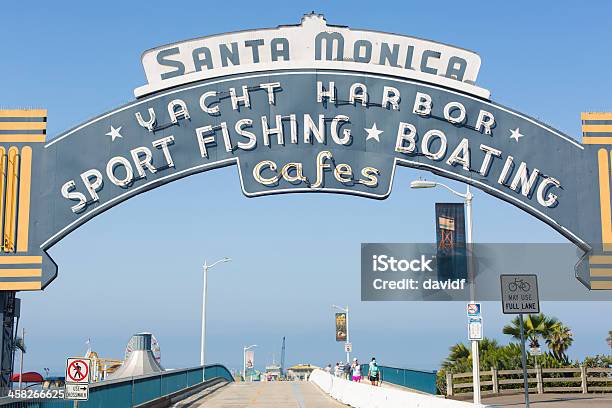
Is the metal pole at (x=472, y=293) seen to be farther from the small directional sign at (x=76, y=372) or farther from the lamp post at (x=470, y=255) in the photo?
the small directional sign at (x=76, y=372)

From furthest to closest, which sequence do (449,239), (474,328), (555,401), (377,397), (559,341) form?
(559,341) < (555,401) < (474,328) < (377,397) < (449,239)

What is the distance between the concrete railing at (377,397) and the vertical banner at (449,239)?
370 cm

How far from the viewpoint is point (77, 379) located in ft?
57.8

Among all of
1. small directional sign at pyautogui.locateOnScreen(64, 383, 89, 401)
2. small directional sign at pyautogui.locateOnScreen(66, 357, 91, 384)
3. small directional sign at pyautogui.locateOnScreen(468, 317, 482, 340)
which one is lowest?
small directional sign at pyautogui.locateOnScreen(64, 383, 89, 401)

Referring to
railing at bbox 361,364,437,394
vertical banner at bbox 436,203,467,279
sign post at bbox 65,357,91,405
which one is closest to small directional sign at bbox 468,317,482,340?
vertical banner at bbox 436,203,467,279

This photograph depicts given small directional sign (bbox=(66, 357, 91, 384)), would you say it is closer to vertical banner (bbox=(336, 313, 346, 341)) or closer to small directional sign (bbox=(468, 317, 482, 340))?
small directional sign (bbox=(468, 317, 482, 340))

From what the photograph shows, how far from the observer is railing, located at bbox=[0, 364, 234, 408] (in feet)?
55.2

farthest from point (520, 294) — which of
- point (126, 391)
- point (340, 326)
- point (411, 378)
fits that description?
point (340, 326)

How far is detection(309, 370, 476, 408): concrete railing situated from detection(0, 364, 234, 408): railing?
6822 mm

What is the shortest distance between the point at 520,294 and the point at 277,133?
296 inches

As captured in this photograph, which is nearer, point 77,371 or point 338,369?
point 77,371

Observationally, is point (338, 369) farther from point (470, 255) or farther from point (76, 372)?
point (76, 372)

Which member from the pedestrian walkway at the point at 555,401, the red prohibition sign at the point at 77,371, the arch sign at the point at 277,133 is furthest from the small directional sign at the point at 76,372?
the pedestrian walkway at the point at 555,401

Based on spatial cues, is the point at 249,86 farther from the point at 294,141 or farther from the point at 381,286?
the point at 381,286
